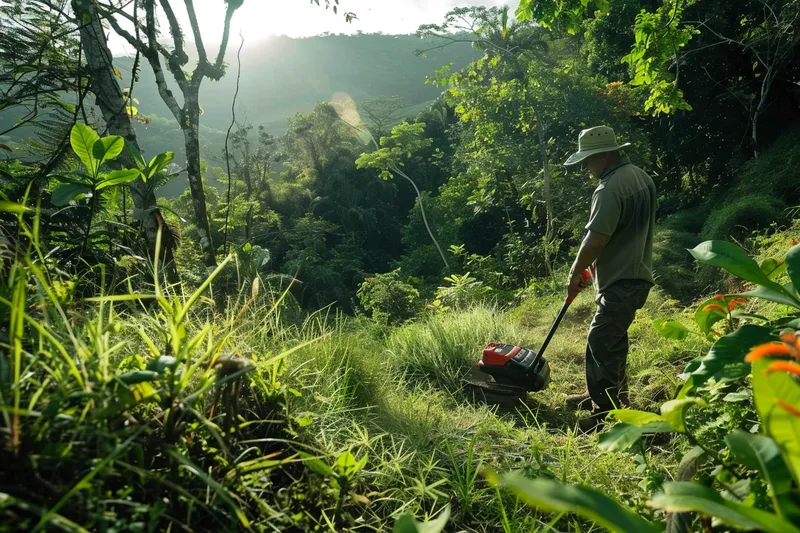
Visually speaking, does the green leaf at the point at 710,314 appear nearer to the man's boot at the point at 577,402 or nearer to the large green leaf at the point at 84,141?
the large green leaf at the point at 84,141

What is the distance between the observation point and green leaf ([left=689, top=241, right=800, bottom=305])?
3.05 ft

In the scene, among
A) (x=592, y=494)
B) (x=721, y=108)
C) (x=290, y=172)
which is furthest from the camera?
(x=290, y=172)

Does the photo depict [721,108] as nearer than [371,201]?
Yes

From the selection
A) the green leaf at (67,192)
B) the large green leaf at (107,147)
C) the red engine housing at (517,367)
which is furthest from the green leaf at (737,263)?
the red engine housing at (517,367)

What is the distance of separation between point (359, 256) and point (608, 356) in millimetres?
23973

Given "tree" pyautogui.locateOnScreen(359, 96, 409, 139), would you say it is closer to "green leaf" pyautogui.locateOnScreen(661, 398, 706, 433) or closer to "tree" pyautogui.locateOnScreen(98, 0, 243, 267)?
"tree" pyautogui.locateOnScreen(98, 0, 243, 267)

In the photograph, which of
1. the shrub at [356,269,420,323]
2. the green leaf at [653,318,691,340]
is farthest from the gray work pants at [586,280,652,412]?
the shrub at [356,269,420,323]

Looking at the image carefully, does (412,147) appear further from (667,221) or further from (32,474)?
(32,474)

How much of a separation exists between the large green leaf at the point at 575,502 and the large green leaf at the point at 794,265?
0.70 m

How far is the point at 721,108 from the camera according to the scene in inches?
472

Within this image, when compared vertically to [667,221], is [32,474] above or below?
above

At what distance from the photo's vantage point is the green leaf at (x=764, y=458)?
550 mm

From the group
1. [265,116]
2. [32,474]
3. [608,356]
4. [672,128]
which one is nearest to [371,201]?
[672,128]

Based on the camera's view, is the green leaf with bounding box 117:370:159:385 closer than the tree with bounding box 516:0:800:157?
Yes
